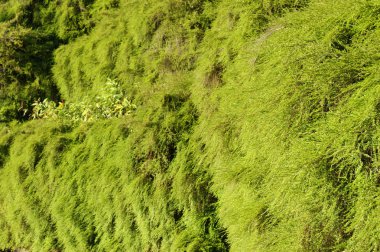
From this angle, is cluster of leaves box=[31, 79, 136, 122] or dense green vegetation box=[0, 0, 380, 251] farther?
cluster of leaves box=[31, 79, 136, 122]

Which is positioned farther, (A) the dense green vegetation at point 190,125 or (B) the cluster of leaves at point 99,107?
(B) the cluster of leaves at point 99,107

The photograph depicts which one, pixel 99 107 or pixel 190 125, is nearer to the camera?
pixel 190 125

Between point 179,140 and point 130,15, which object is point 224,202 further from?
point 130,15

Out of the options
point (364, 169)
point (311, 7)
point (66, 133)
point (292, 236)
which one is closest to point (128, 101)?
point (66, 133)
